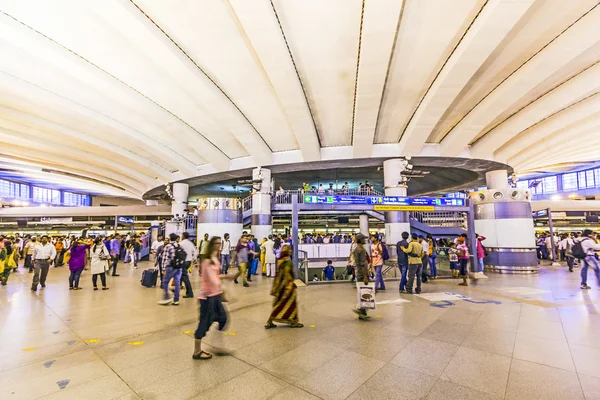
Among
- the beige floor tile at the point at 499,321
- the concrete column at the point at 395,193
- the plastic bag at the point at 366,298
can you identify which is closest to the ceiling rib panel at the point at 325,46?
the concrete column at the point at 395,193

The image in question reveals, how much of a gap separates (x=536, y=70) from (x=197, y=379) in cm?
1282

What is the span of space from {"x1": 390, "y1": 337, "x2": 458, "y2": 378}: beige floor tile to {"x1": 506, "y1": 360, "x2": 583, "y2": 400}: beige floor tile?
0.70 meters

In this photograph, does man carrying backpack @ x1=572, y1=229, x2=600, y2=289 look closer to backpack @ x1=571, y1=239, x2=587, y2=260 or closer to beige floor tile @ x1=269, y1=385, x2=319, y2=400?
Result: backpack @ x1=571, y1=239, x2=587, y2=260

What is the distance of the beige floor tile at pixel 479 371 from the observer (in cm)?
311

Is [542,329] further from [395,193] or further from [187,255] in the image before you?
[395,193]

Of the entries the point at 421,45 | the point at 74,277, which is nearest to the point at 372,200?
the point at 421,45

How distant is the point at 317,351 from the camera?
411 cm

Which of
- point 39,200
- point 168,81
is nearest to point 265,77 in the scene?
point 168,81

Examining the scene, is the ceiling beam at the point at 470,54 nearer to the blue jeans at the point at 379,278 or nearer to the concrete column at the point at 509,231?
the concrete column at the point at 509,231

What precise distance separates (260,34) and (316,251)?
9.85m

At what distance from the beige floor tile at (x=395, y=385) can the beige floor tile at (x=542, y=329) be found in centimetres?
267

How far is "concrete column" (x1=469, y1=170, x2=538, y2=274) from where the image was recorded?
12.3 metres

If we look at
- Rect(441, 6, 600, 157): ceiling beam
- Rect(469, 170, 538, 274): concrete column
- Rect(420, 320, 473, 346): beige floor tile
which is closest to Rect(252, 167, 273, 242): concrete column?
Rect(441, 6, 600, 157): ceiling beam

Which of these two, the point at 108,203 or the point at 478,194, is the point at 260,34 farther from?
the point at 108,203
